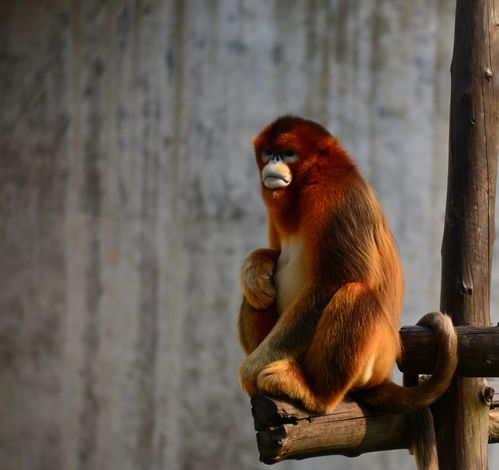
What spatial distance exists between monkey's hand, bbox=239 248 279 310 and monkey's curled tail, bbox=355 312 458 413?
17.1 inches

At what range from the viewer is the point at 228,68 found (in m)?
5.56

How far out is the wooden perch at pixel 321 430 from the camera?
8.20ft

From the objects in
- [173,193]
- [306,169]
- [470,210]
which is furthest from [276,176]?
[173,193]

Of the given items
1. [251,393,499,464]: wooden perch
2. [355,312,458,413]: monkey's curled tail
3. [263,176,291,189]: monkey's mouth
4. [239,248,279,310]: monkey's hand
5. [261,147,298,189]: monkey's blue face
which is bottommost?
[251,393,499,464]: wooden perch

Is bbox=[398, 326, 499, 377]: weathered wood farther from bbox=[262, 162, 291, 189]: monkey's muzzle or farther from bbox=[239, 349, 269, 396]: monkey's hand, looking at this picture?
bbox=[262, 162, 291, 189]: monkey's muzzle

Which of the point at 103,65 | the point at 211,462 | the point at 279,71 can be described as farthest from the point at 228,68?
the point at 211,462

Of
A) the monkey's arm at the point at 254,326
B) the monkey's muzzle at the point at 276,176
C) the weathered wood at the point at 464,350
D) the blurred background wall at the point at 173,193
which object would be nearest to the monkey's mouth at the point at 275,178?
the monkey's muzzle at the point at 276,176

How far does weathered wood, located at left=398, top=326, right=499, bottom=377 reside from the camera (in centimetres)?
272

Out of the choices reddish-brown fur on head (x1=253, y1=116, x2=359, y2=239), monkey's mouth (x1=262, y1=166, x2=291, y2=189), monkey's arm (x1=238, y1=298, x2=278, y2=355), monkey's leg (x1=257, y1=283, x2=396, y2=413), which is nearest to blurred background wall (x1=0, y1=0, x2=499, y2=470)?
monkey's arm (x1=238, y1=298, x2=278, y2=355)

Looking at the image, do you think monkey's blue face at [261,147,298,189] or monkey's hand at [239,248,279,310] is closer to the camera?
monkey's blue face at [261,147,298,189]

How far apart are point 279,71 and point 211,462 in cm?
257

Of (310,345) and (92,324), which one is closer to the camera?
(310,345)

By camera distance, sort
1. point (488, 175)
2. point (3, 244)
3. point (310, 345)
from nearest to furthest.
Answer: point (310, 345), point (488, 175), point (3, 244)

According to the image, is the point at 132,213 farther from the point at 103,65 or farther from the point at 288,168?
the point at 288,168
